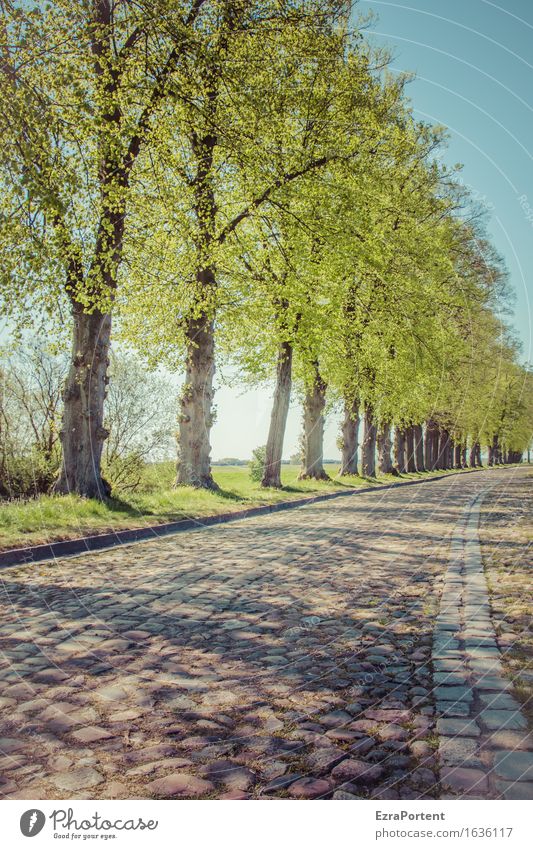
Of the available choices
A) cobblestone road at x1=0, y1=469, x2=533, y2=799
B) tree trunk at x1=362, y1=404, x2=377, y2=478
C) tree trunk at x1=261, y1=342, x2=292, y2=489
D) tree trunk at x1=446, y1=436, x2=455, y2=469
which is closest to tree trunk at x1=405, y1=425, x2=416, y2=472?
tree trunk at x1=362, y1=404, x2=377, y2=478

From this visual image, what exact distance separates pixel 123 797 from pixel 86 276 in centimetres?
1273

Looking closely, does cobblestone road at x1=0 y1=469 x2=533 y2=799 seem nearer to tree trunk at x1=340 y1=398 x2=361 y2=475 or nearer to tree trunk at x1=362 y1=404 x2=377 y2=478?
tree trunk at x1=340 y1=398 x2=361 y2=475

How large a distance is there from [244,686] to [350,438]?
31698mm

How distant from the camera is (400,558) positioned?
385 inches

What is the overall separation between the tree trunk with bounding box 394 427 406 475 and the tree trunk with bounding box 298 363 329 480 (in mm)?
16468

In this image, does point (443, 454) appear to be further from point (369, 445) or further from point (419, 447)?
point (369, 445)

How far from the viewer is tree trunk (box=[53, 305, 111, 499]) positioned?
47.4 ft

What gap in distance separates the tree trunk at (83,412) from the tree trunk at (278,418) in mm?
Answer: 9649

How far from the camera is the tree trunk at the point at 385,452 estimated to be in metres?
42.2

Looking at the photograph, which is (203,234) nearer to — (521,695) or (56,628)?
(56,628)

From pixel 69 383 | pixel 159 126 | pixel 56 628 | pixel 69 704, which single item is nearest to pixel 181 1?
pixel 159 126

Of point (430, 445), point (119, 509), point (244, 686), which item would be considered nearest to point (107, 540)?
point (119, 509)

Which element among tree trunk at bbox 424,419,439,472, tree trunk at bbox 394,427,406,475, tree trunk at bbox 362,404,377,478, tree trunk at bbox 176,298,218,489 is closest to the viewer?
tree trunk at bbox 176,298,218,489

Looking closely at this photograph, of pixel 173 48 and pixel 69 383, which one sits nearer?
pixel 173 48
